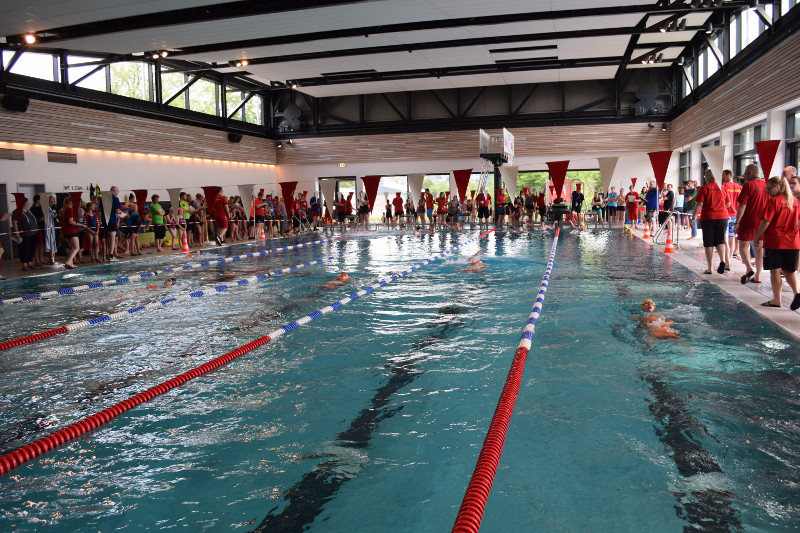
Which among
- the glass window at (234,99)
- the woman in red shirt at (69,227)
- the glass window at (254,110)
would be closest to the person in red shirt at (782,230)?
the woman in red shirt at (69,227)

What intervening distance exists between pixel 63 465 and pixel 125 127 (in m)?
18.0

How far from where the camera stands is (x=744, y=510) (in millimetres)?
2678

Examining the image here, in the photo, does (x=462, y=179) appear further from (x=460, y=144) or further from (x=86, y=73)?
(x=86, y=73)

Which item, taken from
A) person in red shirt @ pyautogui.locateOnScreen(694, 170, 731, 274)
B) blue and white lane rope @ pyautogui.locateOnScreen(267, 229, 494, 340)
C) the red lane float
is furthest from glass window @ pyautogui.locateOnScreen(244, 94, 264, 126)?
the red lane float

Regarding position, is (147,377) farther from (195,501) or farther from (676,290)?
(676,290)

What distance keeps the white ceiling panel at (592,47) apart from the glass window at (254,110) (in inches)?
567

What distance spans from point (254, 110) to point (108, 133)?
10.9 meters

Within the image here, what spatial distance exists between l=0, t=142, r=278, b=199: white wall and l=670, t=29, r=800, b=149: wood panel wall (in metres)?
16.8

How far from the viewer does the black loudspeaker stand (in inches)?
582

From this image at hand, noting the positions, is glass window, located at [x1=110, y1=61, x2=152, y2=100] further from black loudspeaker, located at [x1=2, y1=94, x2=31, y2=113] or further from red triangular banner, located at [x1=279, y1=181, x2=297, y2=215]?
red triangular banner, located at [x1=279, y1=181, x2=297, y2=215]

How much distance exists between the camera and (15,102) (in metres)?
14.9

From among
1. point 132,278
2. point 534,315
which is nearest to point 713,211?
point 534,315

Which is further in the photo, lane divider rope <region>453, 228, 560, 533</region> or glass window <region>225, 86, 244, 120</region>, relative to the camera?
glass window <region>225, 86, 244, 120</region>

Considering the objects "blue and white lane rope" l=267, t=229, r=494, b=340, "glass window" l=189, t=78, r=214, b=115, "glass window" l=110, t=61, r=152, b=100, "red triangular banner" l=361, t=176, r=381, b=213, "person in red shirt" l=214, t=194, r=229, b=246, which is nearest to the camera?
"blue and white lane rope" l=267, t=229, r=494, b=340
